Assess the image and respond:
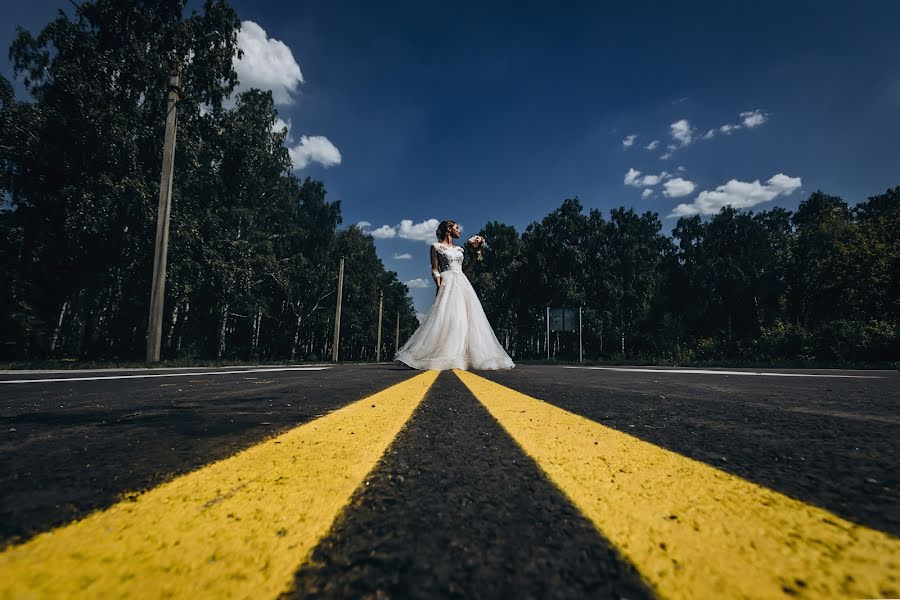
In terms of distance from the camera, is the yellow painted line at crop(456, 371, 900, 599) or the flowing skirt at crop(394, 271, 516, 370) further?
the flowing skirt at crop(394, 271, 516, 370)

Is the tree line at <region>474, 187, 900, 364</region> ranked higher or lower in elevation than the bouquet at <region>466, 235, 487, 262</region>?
higher

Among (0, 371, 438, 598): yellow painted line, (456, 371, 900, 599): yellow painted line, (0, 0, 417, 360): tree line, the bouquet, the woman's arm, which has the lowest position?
(0, 371, 438, 598): yellow painted line

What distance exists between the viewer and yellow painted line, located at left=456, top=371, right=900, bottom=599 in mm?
516

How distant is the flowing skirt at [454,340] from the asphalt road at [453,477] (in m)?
4.53

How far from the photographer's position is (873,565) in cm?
56

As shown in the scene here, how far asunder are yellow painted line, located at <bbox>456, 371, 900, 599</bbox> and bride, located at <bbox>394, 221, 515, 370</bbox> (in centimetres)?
559

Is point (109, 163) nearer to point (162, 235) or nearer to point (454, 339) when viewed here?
point (162, 235)

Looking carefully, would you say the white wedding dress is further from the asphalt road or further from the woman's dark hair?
the asphalt road

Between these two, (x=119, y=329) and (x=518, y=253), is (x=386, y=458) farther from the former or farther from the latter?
(x=518, y=253)

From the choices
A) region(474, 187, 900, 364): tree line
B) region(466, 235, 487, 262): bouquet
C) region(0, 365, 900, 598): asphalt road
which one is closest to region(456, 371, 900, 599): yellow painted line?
region(0, 365, 900, 598): asphalt road

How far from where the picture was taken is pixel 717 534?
0.66 meters

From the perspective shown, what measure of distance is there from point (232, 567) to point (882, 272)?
3044 centimetres

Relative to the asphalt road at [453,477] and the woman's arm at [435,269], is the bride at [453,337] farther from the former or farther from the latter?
the asphalt road at [453,477]

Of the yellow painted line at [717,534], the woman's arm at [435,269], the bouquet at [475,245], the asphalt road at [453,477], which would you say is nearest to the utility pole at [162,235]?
the woman's arm at [435,269]
